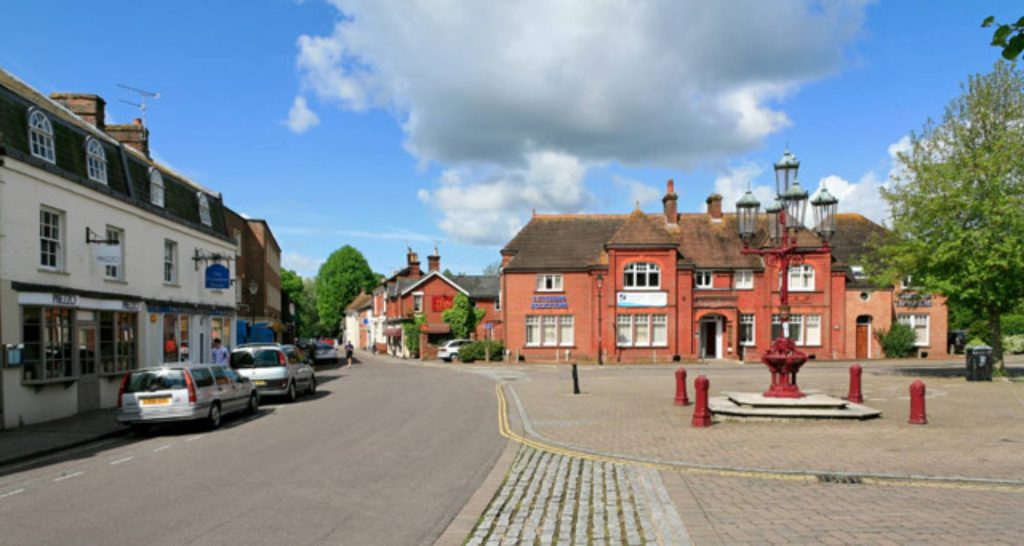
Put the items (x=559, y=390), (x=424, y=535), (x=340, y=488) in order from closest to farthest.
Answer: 1. (x=424, y=535)
2. (x=340, y=488)
3. (x=559, y=390)

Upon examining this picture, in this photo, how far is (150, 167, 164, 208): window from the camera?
→ 72.0 feet

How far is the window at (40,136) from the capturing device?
15.9m

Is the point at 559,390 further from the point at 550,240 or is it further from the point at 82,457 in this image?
the point at 550,240

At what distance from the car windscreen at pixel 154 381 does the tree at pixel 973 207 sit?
23.8 metres

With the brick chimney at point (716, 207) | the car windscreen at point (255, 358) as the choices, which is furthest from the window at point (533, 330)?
the car windscreen at point (255, 358)

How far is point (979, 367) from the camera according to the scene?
2445cm

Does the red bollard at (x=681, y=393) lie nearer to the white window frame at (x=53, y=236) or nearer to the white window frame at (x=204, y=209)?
the white window frame at (x=53, y=236)

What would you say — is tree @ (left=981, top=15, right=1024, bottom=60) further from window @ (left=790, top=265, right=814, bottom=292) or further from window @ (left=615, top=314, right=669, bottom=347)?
window @ (left=790, top=265, right=814, bottom=292)

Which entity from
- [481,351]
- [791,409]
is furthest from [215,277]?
[481,351]

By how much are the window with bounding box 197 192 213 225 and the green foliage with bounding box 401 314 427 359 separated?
88.6 feet

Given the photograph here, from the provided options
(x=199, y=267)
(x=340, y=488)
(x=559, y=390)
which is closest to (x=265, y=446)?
(x=340, y=488)

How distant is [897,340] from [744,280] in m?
9.64

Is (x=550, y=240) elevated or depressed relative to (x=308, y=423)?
elevated

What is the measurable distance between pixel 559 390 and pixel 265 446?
1226cm
